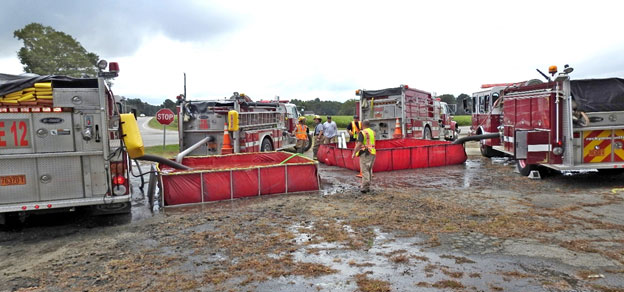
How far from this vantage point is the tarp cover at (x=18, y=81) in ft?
19.3

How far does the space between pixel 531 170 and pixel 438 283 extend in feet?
24.4

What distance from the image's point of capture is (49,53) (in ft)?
128

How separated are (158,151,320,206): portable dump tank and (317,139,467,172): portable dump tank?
3484mm

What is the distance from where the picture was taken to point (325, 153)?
1463cm

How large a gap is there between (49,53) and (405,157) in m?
38.9

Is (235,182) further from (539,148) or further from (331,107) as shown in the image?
(331,107)

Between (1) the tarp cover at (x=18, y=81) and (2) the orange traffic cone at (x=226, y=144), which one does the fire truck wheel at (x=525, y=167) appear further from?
(1) the tarp cover at (x=18, y=81)

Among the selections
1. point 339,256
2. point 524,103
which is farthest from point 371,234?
point 524,103

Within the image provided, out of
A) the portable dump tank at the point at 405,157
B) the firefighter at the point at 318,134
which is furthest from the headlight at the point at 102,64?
the firefighter at the point at 318,134

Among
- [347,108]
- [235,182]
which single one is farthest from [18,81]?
[347,108]

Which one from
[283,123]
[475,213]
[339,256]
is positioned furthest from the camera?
[283,123]

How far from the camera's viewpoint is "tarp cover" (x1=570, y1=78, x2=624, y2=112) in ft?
→ 29.9

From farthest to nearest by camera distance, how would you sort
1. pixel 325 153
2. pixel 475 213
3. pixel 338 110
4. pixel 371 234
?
pixel 338 110
pixel 325 153
pixel 475 213
pixel 371 234

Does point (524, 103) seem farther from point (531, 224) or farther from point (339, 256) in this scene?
point (339, 256)
